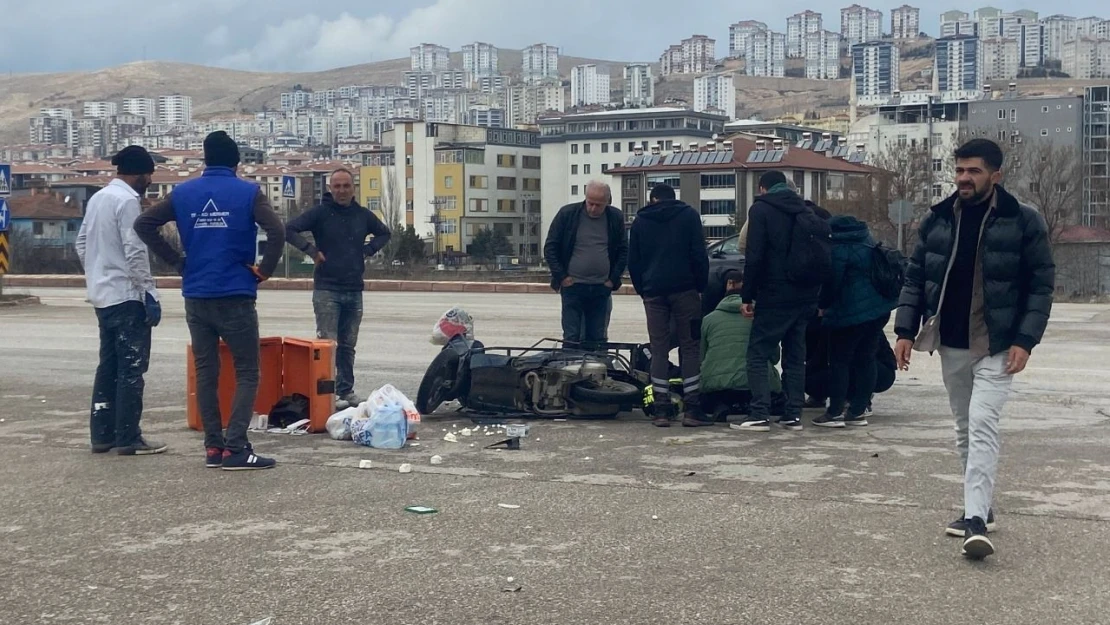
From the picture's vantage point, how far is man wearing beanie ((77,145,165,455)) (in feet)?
26.3

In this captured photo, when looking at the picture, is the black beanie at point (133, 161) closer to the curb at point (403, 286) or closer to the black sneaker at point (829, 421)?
the black sneaker at point (829, 421)

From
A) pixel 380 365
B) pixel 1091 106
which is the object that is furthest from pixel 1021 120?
pixel 380 365

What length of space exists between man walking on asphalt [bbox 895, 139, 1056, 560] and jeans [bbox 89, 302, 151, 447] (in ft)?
15.4

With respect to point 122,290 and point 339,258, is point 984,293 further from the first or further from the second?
point 339,258

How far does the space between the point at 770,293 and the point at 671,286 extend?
27.5 inches

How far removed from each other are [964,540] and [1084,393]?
6.20 m

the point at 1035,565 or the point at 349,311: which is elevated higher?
the point at 349,311

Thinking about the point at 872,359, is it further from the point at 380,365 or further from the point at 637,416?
the point at 380,365

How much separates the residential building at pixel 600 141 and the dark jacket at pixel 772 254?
121 metres

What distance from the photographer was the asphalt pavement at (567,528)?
5094 millimetres

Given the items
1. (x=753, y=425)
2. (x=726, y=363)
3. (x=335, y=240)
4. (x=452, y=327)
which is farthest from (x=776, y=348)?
(x=335, y=240)

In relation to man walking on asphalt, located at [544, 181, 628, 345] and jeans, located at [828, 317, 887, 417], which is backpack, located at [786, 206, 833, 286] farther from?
man walking on asphalt, located at [544, 181, 628, 345]

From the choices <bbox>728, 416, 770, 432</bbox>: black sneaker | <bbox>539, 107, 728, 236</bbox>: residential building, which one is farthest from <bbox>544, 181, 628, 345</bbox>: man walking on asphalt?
<bbox>539, 107, 728, 236</bbox>: residential building

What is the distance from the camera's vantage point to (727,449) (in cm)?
838
